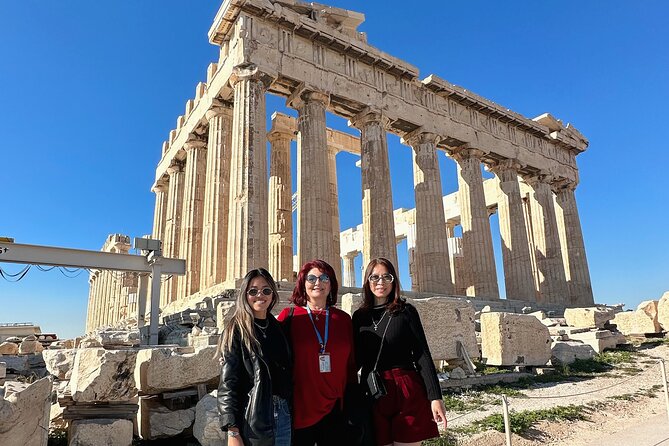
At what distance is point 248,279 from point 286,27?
1605cm

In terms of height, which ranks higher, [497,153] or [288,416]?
[497,153]

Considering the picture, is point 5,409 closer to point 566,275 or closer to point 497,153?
point 497,153

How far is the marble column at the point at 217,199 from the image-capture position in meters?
16.5

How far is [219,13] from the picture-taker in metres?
17.1

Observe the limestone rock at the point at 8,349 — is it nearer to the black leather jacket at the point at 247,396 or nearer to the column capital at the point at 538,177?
the black leather jacket at the point at 247,396

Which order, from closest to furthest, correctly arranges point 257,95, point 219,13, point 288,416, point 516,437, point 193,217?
1. point 288,416
2. point 516,437
3. point 257,95
4. point 219,13
5. point 193,217

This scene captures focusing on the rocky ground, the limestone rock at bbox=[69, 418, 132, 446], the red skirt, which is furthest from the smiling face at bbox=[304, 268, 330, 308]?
the rocky ground

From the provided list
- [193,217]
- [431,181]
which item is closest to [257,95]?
[193,217]

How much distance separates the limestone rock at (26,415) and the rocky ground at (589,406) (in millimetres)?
4552

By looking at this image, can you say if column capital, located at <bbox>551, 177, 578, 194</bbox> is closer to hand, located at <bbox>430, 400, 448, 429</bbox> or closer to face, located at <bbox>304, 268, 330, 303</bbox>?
hand, located at <bbox>430, 400, 448, 429</bbox>

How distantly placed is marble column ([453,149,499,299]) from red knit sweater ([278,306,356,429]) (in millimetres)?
19324

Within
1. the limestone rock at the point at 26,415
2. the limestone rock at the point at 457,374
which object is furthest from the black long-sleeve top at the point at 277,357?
the limestone rock at the point at 457,374

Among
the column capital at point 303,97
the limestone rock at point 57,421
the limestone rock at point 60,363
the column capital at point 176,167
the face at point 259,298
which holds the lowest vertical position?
the limestone rock at point 57,421

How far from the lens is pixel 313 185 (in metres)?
17.0
